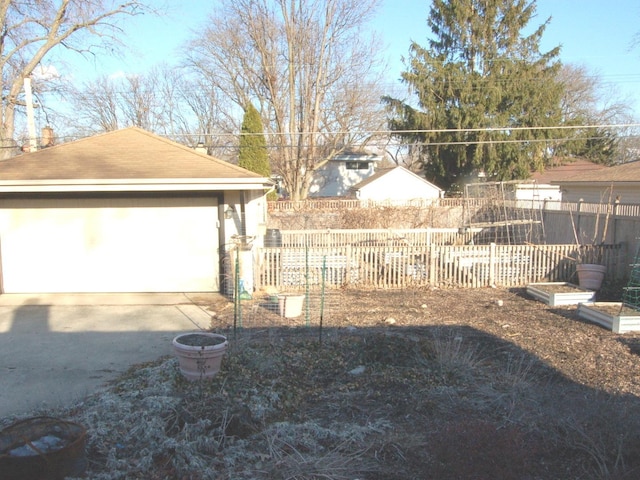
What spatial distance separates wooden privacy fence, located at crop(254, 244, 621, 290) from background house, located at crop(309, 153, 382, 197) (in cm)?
3042

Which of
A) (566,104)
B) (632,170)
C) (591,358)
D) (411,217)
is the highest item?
(566,104)

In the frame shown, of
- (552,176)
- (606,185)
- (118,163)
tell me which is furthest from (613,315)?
(552,176)

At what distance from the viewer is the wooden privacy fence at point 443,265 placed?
11656 millimetres

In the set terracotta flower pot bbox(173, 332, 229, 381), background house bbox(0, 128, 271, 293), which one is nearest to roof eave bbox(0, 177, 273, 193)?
background house bbox(0, 128, 271, 293)

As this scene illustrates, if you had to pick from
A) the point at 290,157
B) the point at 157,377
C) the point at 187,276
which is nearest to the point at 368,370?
the point at 157,377

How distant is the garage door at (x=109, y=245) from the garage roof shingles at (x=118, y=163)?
66 centimetres

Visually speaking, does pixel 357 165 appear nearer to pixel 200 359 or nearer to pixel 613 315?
pixel 613 315

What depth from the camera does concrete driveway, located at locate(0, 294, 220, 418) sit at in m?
5.62

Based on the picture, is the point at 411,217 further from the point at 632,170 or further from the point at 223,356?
the point at 223,356

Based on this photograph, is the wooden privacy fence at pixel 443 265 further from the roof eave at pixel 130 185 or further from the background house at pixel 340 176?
the background house at pixel 340 176

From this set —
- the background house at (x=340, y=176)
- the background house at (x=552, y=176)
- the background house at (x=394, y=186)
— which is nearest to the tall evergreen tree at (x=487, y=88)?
the background house at (x=552, y=176)

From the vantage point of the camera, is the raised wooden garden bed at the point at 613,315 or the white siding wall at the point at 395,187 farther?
the white siding wall at the point at 395,187

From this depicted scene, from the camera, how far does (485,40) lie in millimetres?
29453

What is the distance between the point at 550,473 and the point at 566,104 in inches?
1873
